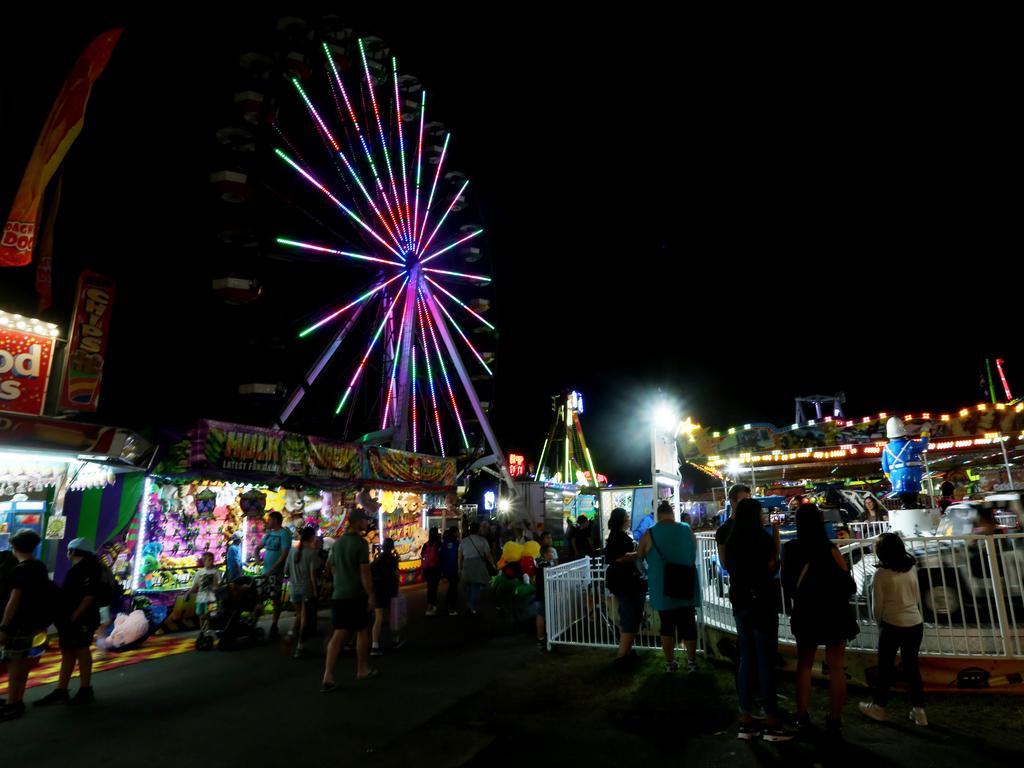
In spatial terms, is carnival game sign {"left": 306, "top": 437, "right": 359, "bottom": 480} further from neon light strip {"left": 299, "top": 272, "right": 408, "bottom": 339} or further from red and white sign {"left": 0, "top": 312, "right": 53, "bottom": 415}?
red and white sign {"left": 0, "top": 312, "right": 53, "bottom": 415}

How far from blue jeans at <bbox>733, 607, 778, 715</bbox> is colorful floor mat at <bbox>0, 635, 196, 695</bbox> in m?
7.02

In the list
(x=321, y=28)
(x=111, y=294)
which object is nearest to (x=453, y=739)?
(x=111, y=294)

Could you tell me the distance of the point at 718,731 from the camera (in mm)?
4449

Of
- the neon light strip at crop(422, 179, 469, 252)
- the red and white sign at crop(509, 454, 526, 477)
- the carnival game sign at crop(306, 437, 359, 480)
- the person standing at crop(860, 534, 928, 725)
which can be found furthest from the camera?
the red and white sign at crop(509, 454, 526, 477)

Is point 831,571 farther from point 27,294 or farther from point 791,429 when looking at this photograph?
point 27,294

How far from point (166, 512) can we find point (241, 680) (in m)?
5.18

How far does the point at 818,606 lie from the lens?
4.29 metres

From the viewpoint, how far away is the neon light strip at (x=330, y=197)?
47.7ft

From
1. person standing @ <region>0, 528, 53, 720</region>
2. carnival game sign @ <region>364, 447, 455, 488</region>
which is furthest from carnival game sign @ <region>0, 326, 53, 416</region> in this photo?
carnival game sign @ <region>364, 447, 455, 488</region>

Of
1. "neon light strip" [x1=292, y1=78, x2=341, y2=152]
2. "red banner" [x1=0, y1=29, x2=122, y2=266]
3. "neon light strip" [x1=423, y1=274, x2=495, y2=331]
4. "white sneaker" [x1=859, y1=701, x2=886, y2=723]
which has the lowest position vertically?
"white sneaker" [x1=859, y1=701, x2=886, y2=723]

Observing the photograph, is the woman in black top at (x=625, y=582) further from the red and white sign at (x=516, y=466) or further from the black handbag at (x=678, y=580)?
the red and white sign at (x=516, y=466)

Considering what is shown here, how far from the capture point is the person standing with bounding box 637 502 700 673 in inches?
240

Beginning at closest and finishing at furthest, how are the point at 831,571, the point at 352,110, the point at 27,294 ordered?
the point at 831,571 < the point at 27,294 < the point at 352,110

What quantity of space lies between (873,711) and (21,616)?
23.0 feet
